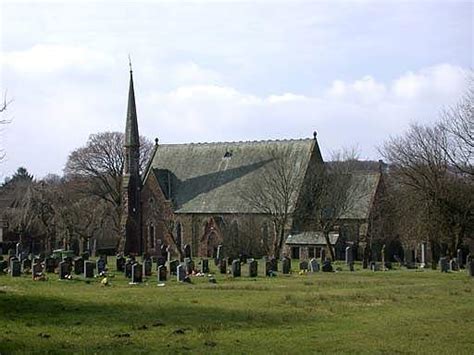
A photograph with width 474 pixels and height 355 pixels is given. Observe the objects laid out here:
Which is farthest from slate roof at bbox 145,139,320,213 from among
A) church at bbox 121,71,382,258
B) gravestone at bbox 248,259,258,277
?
gravestone at bbox 248,259,258,277

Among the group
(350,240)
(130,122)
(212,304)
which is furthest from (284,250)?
(212,304)

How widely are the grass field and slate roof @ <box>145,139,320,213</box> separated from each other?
31401mm

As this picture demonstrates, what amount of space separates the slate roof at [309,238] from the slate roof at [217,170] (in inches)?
206

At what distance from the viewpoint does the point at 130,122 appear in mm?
67000

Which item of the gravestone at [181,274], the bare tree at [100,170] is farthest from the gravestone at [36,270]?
the bare tree at [100,170]

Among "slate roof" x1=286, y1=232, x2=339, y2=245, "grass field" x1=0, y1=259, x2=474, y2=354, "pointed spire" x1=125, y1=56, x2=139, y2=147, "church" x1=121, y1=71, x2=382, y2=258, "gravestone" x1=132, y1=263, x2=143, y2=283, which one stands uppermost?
"pointed spire" x1=125, y1=56, x2=139, y2=147

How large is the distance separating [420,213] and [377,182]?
10.5 m

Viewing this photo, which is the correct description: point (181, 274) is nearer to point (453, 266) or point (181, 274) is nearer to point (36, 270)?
point (36, 270)

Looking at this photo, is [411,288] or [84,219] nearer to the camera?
[411,288]

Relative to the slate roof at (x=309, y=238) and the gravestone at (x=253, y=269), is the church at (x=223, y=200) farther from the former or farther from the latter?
the gravestone at (x=253, y=269)

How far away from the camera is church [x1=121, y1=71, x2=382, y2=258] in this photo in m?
56.8

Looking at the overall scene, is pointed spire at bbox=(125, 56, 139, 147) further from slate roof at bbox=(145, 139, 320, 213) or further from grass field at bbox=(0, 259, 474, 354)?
grass field at bbox=(0, 259, 474, 354)

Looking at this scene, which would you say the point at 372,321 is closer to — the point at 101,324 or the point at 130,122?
the point at 101,324

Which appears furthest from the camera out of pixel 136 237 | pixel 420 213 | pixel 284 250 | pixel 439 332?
pixel 136 237
